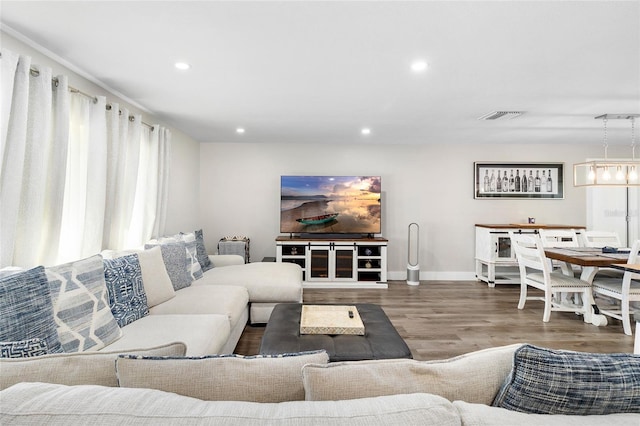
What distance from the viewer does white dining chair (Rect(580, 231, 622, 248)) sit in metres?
4.66

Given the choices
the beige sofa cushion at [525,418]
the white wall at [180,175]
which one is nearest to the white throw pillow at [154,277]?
the white wall at [180,175]

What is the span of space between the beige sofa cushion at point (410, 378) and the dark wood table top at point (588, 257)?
3.31 m

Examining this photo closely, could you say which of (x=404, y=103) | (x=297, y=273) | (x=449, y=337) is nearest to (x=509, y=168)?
(x=404, y=103)

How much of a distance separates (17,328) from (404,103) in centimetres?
340

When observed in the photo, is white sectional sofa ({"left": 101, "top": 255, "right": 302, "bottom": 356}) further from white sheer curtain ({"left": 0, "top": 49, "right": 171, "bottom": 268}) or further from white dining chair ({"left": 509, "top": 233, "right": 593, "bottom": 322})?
white dining chair ({"left": 509, "top": 233, "right": 593, "bottom": 322})

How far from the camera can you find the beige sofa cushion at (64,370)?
91 cm

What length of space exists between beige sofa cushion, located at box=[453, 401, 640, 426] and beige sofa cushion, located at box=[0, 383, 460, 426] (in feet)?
0.17

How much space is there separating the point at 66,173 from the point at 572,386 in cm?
318

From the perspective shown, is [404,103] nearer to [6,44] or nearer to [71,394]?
[6,44]

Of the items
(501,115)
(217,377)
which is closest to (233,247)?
(501,115)

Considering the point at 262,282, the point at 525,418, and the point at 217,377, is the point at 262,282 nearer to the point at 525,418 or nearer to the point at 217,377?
→ the point at 217,377

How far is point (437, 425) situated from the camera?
2.31ft

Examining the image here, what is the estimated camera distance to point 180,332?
6.86 feet

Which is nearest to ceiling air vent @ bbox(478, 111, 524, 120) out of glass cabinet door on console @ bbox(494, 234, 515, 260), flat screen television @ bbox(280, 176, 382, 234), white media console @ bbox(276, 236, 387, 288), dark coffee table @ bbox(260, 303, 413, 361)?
flat screen television @ bbox(280, 176, 382, 234)
